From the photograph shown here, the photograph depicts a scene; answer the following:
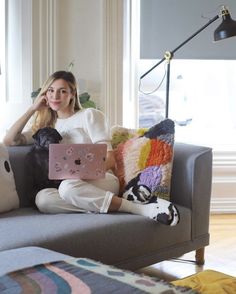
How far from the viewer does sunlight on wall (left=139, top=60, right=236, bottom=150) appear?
13.1 feet

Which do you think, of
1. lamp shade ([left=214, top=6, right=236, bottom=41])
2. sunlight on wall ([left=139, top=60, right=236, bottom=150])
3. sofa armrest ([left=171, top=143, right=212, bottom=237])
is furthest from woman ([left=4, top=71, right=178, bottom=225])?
sunlight on wall ([left=139, top=60, right=236, bottom=150])

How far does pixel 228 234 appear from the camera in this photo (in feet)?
11.0

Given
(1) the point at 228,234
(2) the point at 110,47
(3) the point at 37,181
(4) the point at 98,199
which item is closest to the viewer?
(4) the point at 98,199

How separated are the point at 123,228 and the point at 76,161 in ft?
1.40

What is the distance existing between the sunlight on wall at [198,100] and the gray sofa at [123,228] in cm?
138

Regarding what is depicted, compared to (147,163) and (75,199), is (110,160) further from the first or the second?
(75,199)

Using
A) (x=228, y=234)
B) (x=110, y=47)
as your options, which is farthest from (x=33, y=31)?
(x=228, y=234)

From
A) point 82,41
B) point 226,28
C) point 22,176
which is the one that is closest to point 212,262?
point 22,176

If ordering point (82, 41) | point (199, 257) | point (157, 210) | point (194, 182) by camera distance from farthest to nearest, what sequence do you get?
1. point (82, 41)
2. point (199, 257)
3. point (194, 182)
4. point (157, 210)

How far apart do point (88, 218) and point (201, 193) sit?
681mm

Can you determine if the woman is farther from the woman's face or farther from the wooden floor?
the wooden floor

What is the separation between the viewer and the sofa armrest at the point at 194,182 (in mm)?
2521

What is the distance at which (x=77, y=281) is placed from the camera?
1290 mm

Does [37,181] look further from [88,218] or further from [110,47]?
[110,47]
